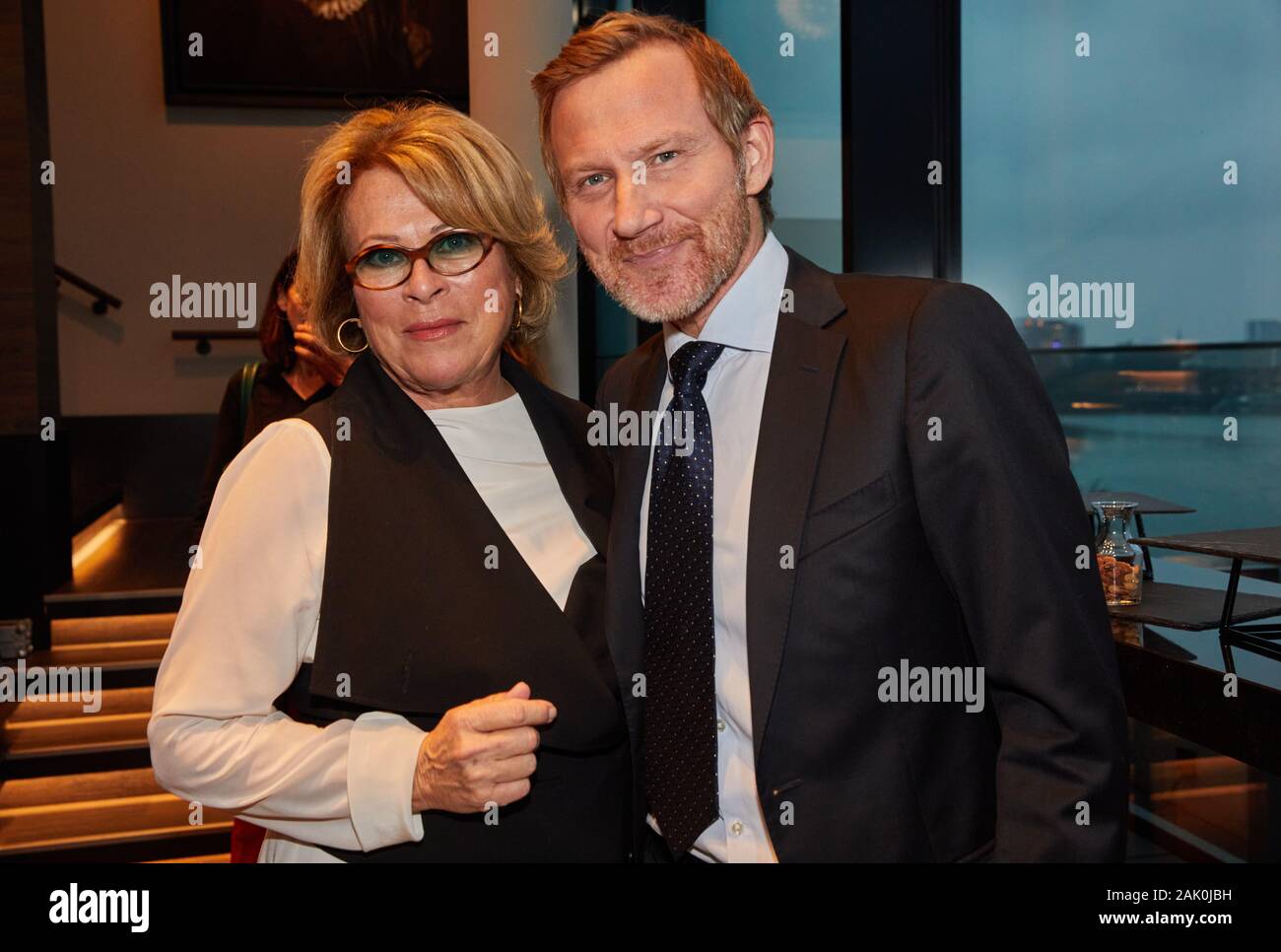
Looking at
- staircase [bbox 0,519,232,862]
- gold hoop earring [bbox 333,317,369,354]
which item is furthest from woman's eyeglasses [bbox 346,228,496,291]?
staircase [bbox 0,519,232,862]

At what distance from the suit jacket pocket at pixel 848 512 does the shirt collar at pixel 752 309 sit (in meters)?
0.27

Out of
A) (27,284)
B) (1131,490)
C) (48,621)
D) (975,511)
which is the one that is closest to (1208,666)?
(975,511)

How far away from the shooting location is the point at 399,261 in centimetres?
151

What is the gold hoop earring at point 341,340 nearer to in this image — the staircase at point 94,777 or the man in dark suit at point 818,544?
the man in dark suit at point 818,544

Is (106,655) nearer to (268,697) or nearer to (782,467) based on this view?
(268,697)

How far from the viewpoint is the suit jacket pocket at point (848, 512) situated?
4.07ft

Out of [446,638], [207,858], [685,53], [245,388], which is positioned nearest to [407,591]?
[446,638]

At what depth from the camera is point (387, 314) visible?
5.01 feet

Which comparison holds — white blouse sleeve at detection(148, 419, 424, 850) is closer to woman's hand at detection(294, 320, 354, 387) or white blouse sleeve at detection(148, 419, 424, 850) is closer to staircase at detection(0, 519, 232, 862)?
woman's hand at detection(294, 320, 354, 387)

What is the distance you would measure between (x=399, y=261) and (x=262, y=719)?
66cm

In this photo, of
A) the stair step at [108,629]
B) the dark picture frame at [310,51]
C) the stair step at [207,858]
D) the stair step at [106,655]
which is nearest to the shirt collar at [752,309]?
the stair step at [207,858]

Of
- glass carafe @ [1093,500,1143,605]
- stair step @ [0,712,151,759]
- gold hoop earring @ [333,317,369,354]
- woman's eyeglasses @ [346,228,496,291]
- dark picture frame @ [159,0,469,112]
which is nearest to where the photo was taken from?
woman's eyeglasses @ [346,228,496,291]

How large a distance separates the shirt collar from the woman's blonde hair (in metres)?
0.37

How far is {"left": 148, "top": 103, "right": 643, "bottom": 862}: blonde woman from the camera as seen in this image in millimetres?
1352
